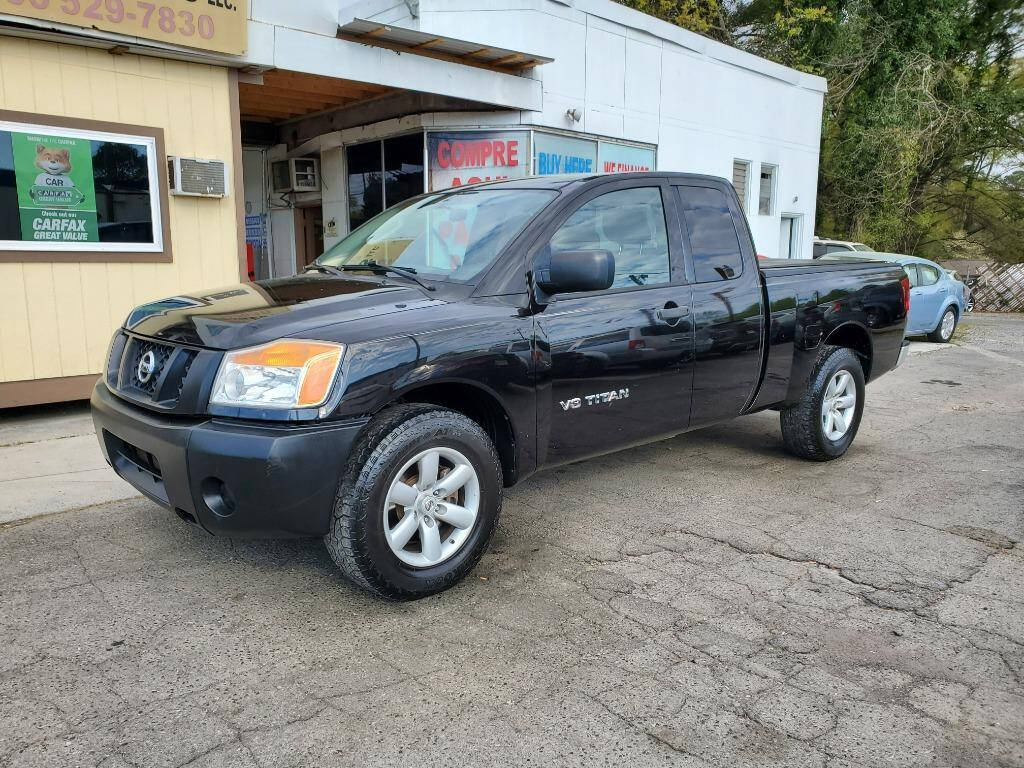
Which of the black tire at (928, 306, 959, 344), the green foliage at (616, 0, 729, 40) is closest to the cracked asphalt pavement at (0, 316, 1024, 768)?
the black tire at (928, 306, 959, 344)

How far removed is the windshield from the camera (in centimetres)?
390

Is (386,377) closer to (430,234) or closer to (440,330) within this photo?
(440,330)

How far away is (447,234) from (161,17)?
456cm

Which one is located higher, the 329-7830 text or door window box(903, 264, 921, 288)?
the 329-7830 text

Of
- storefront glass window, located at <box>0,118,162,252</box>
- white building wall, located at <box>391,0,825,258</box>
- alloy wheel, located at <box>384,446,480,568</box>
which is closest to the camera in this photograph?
alloy wheel, located at <box>384,446,480,568</box>

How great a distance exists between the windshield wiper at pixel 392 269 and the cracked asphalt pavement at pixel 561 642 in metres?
1.37

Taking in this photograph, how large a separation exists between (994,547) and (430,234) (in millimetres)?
3369

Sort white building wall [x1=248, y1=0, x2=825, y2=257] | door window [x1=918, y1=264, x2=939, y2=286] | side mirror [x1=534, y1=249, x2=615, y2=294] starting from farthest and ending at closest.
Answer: door window [x1=918, y1=264, x2=939, y2=286] → white building wall [x1=248, y1=0, x2=825, y2=257] → side mirror [x1=534, y1=249, x2=615, y2=294]

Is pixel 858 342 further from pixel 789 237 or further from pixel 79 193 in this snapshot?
pixel 789 237

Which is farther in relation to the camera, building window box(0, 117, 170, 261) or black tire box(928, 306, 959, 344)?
black tire box(928, 306, 959, 344)

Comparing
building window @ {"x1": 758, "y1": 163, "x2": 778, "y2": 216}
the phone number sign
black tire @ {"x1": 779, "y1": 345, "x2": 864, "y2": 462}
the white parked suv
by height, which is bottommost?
black tire @ {"x1": 779, "y1": 345, "x2": 864, "y2": 462}

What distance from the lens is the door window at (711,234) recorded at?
15.2 ft

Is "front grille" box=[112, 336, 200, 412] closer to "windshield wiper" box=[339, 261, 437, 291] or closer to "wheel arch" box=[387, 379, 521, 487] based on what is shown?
"wheel arch" box=[387, 379, 521, 487]

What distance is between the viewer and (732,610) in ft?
A: 11.1
